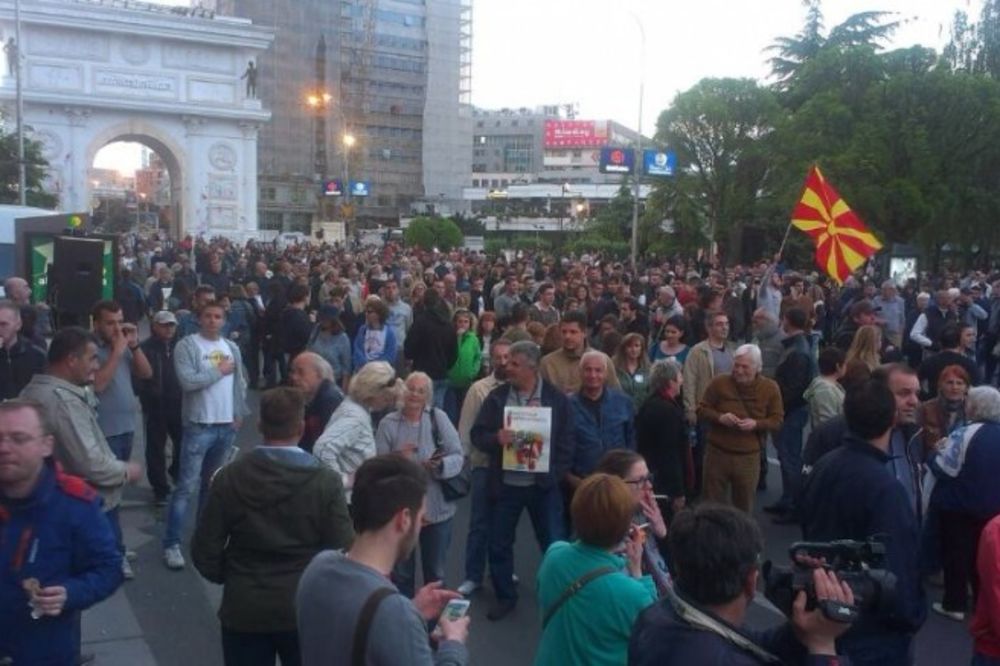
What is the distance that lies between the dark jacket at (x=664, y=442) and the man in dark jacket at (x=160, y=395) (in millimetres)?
3969

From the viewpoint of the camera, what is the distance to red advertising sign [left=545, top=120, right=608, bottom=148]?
13875cm

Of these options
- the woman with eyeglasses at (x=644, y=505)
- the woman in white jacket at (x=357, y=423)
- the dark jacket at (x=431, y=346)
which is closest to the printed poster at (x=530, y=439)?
the woman in white jacket at (x=357, y=423)

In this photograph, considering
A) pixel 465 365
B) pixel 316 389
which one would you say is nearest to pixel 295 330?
pixel 465 365

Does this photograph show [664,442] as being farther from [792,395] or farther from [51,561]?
[51,561]

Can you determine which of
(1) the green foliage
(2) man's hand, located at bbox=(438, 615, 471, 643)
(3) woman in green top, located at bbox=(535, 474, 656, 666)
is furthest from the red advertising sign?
(2) man's hand, located at bbox=(438, 615, 471, 643)

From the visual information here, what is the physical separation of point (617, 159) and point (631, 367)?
2232 centimetres

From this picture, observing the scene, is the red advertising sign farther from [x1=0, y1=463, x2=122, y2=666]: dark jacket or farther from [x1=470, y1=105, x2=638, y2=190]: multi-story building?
[x1=0, y1=463, x2=122, y2=666]: dark jacket

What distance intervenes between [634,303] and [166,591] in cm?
666

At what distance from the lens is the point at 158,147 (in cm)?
5191

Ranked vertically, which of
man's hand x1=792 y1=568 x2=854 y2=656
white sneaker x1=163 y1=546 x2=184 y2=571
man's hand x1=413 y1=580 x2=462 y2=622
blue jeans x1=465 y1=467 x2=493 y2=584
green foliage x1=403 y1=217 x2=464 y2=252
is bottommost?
white sneaker x1=163 y1=546 x2=184 y2=571

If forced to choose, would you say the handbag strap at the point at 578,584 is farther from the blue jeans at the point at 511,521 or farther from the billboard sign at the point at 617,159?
the billboard sign at the point at 617,159

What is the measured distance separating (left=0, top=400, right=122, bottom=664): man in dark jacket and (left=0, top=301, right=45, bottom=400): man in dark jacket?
11.4 ft

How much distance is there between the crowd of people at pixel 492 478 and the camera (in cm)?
277

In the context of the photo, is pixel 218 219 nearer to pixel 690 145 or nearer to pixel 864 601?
pixel 690 145
